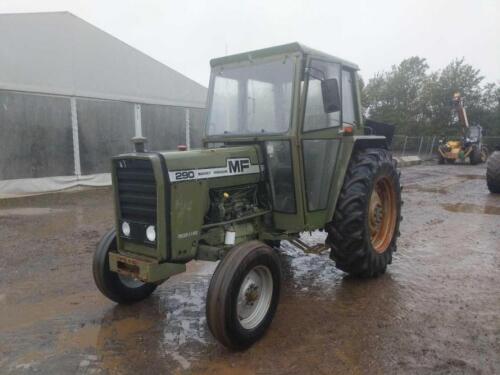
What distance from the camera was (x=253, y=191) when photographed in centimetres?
396

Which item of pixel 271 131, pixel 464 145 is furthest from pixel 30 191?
pixel 464 145

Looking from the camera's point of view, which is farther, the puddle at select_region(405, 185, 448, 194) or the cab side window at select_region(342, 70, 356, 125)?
the puddle at select_region(405, 185, 448, 194)

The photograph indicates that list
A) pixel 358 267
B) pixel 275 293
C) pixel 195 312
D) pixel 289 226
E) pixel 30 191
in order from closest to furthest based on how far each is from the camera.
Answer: pixel 275 293, pixel 195 312, pixel 289 226, pixel 358 267, pixel 30 191

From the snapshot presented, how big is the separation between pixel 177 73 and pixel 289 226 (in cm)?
1362

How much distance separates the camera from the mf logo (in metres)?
3.61

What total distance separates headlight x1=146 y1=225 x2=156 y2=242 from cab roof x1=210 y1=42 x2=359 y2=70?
194 centimetres

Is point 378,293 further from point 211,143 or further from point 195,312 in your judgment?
point 211,143

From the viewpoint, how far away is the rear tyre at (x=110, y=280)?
3.66m

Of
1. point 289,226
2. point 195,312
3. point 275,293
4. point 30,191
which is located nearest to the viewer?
point 275,293

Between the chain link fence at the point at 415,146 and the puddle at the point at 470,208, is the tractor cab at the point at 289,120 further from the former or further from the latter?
the chain link fence at the point at 415,146

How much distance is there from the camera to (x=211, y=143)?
4.24 metres

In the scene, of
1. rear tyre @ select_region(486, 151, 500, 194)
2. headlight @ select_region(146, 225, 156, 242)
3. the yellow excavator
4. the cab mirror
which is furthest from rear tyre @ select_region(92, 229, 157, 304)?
the yellow excavator

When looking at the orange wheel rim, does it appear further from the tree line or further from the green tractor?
the tree line

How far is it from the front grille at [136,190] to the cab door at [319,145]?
1.43m
